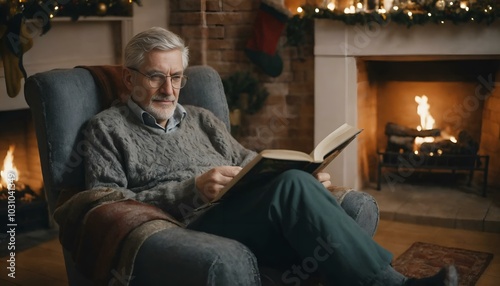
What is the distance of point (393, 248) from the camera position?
319 cm

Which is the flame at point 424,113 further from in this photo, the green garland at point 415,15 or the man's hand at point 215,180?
the man's hand at point 215,180

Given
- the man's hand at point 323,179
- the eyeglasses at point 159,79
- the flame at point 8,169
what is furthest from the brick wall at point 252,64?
the man's hand at point 323,179

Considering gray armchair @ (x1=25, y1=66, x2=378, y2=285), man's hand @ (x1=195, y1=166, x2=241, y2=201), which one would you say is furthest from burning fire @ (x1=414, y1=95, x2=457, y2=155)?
man's hand @ (x1=195, y1=166, x2=241, y2=201)

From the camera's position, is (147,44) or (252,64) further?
(252,64)

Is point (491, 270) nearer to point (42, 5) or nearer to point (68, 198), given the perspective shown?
point (68, 198)

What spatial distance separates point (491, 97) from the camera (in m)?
3.97

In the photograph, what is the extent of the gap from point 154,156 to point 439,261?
1492 millimetres

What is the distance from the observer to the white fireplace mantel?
3639 mm

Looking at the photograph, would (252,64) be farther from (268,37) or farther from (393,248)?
(393,248)

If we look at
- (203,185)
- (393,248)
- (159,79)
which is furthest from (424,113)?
(203,185)

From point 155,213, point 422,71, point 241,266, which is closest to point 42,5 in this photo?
point 155,213

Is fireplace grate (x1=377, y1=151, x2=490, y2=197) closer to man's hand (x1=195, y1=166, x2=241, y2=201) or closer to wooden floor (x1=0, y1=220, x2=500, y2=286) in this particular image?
wooden floor (x1=0, y1=220, x2=500, y2=286)

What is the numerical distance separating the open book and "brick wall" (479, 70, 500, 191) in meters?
2.28

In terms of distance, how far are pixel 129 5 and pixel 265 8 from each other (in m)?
0.79
